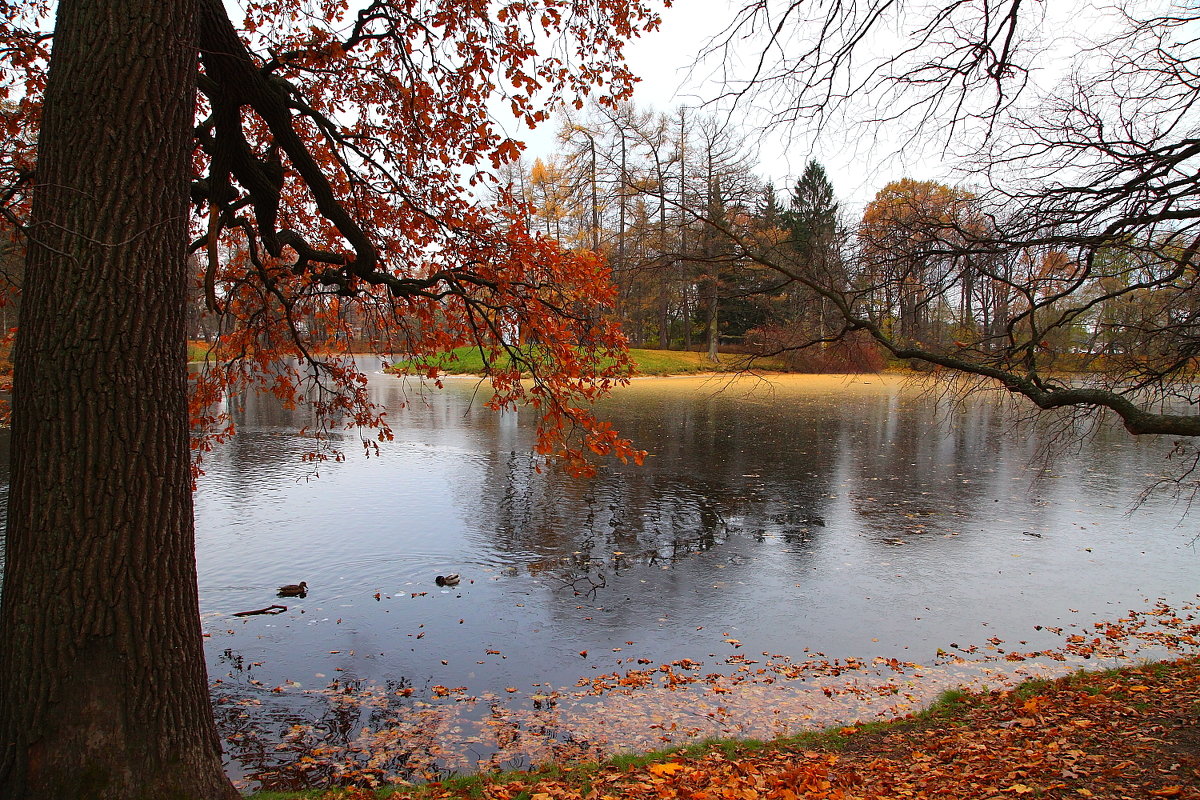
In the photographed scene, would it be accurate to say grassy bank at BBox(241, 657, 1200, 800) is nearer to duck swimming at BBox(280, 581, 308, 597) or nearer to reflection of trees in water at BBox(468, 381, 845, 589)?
reflection of trees in water at BBox(468, 381, 845, 589)

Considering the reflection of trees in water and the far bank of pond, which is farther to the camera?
the reflection of trees in water

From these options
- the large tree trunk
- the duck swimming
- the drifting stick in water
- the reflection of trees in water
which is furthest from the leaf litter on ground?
the reflection of trees in water

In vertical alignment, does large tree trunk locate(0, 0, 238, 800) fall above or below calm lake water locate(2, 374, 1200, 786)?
above

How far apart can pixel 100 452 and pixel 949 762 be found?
14.1 feet

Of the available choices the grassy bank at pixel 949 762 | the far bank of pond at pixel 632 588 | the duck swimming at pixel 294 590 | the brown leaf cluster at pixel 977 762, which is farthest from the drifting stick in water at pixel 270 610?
the brown leaf cluster at pixel 977 762

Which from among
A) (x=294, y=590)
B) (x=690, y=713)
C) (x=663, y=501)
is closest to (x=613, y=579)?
(x=690, y=713)

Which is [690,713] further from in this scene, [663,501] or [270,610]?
[663,501]

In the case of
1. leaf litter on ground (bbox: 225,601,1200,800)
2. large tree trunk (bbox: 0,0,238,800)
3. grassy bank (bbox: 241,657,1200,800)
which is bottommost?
leaf litter on ground (bbox: 225,601,1200,800)

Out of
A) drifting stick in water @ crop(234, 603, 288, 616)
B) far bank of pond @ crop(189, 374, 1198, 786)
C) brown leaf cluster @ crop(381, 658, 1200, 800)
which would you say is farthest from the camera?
drifting stick in water @ crop(234, 603, 288, 616)

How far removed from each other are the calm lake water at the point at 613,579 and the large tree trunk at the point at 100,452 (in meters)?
1.78

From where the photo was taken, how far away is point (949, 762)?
152 inches

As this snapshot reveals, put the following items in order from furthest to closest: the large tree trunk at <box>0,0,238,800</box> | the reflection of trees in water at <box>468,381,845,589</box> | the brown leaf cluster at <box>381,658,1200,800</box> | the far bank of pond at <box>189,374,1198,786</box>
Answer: the reflection of trees in water at <box>468,381,845,589</box>, the far bank of pond at <box>189,374,1198,786</box>, the brown leaf cluster at <box>381,658,1200,800</box>, the large tree trunk at <box>0,0,238,800</box>

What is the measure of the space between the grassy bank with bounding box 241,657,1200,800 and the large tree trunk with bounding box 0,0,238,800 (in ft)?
3.98

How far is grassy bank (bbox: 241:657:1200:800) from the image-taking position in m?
Answer: 3.45
